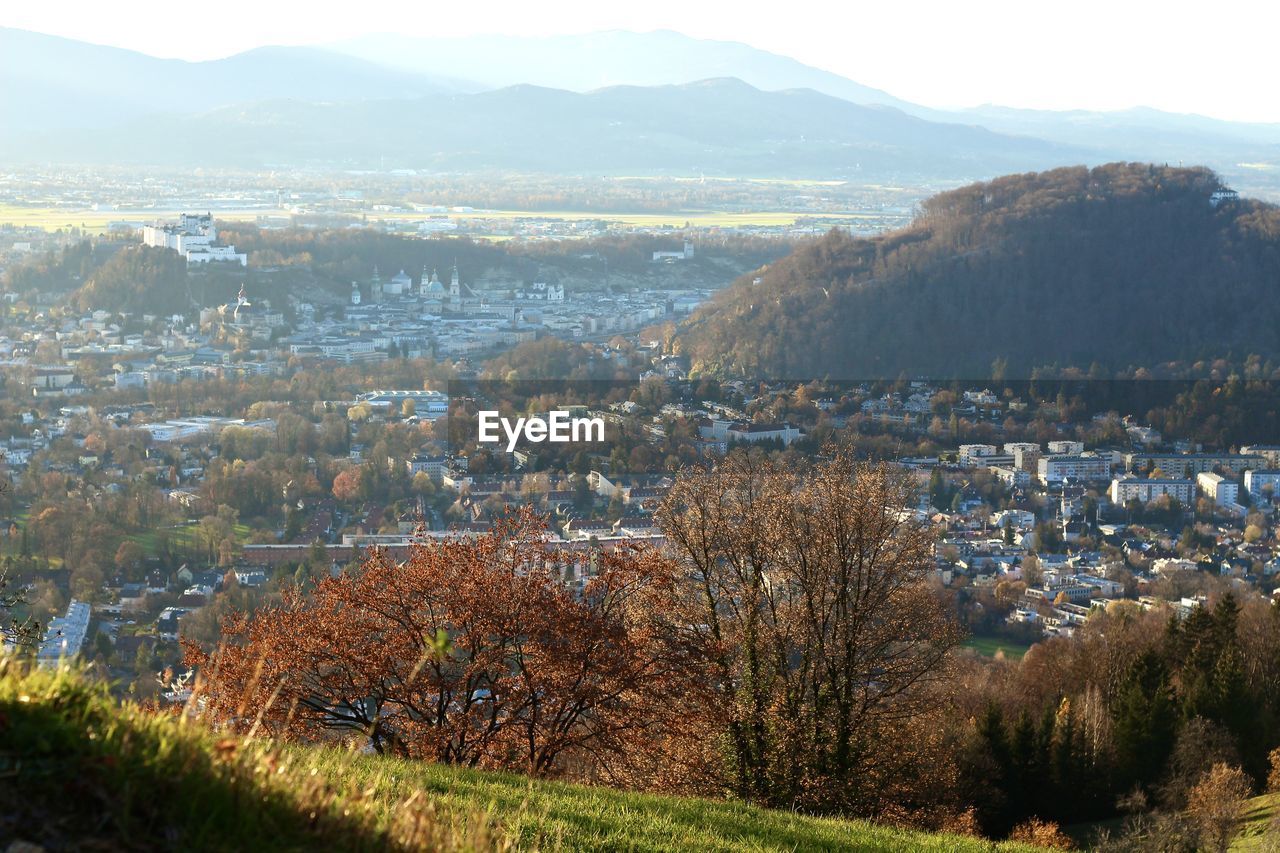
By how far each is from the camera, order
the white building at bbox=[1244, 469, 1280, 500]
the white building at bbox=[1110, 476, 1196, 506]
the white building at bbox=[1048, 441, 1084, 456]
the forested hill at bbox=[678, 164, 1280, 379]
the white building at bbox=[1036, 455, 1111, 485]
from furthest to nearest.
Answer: the forested hill at bbox=[678, 164, 1280, 379] < the white building at bbox=[1048, 441, 1084, 456] < the white building at bbox=[1036, 455, 1111, 485] < the white building at bbox=[1244, 469, 1280, 500] < the white building at bbox=[1110, 476, 1196, 506]

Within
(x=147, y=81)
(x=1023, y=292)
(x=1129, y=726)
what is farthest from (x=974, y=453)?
(x=147, y=81)

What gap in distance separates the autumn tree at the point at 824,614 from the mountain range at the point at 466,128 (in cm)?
8104

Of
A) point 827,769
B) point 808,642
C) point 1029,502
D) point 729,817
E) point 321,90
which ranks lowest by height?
point 1029,502

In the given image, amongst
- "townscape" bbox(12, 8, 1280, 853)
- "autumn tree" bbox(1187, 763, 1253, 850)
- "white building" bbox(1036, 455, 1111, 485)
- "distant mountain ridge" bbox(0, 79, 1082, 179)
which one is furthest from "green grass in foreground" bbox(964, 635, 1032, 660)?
"distant mountain ridge" bbox(0, 79, 1082, 179)

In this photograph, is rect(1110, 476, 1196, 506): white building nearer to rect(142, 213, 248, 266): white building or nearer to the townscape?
the townscape

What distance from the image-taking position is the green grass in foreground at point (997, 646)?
2225 centimetres

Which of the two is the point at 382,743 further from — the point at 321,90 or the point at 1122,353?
the point at 321,90

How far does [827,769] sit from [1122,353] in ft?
139

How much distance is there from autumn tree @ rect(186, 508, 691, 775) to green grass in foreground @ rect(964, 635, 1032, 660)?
584 inches

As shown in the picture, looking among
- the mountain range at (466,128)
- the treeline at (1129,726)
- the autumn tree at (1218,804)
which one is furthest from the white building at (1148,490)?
the mountain range at (466,128)

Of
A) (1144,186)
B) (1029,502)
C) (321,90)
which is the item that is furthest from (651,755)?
Answer: (321,90)

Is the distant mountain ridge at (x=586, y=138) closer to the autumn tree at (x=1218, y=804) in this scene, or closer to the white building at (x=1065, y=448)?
the white building at (x=1065, y=448)

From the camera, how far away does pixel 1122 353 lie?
159 ft

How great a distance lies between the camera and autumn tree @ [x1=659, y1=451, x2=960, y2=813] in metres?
9.52
